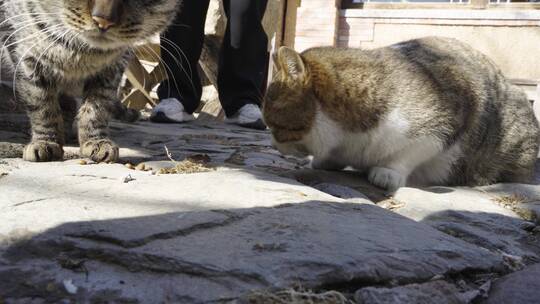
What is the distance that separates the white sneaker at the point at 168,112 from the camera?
4.49 metres

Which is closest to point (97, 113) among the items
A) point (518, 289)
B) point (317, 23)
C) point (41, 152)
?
point (41, 152)

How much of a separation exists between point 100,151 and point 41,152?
0.88 ft

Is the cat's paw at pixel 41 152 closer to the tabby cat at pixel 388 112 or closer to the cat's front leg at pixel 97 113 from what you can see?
the cat's front leg at pixel 97 113

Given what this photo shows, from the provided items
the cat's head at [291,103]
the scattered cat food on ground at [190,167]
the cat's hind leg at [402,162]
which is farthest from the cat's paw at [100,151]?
the cat's hind leg at [402,162]

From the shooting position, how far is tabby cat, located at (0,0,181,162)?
242 cm

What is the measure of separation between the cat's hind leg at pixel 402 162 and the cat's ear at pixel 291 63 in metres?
0.62

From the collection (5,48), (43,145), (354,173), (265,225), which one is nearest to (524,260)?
(265,225)

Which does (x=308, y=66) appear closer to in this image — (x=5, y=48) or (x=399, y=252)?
(x=399, y=252)

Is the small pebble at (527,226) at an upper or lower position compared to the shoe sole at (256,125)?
upper

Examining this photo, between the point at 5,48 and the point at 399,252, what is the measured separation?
97.3 inches

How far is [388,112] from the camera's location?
2.63 meters

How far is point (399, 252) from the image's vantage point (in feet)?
4.92

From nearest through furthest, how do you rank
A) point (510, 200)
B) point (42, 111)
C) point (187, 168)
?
point (187, 168), point (510, 200), point (42, 111)

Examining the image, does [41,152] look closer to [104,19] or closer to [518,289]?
[104,19]
